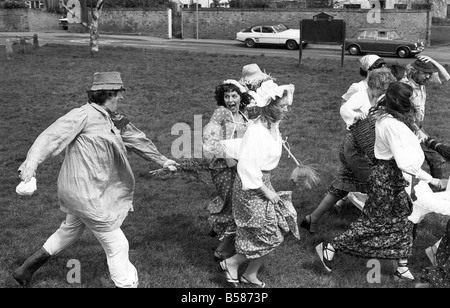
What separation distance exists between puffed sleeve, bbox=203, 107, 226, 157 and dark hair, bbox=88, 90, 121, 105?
1.02 m

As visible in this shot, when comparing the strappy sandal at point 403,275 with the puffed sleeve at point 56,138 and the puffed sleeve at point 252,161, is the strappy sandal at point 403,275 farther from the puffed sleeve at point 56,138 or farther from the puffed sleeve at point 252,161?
the puffed sleeve at point 56,138

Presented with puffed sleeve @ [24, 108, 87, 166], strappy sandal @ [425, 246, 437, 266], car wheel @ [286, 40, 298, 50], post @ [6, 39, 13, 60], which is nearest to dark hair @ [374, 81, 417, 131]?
strappy sandal @ [425, 246, 437, 266]

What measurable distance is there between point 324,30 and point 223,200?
513 inches

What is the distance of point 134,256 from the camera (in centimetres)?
532

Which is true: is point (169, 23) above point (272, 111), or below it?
above

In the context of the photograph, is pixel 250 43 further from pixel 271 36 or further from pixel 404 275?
pixel 404 275

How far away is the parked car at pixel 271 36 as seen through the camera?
26.9 meters

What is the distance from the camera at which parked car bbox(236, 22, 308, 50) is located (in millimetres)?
26942

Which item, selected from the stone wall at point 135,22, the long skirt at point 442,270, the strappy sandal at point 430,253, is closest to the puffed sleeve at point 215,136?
the long skirt at point 442,270

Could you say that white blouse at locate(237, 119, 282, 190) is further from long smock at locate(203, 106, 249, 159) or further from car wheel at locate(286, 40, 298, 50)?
car wheel at locate(286, 40, 298, 50)

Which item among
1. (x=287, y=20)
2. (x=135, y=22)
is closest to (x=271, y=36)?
(x=287, y=20)

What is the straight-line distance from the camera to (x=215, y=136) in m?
4.98
